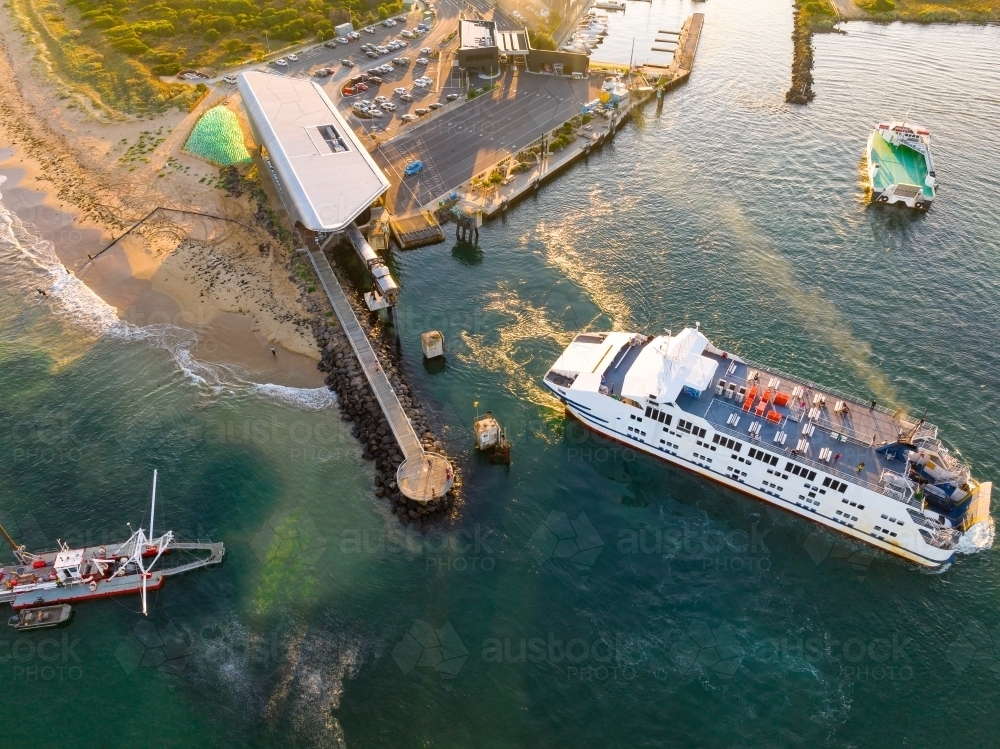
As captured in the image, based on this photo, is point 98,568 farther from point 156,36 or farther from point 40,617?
point 156,36

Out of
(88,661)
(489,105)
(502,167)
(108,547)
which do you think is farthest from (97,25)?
(88,661)

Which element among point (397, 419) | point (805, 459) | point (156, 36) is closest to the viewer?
point (805, 459)

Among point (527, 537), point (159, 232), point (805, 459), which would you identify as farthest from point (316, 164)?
point (805, 459)

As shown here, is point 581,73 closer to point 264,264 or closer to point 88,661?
point 264,264

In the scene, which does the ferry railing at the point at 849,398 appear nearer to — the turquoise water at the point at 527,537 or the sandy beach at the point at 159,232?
the turquoise water at the point at 527,537

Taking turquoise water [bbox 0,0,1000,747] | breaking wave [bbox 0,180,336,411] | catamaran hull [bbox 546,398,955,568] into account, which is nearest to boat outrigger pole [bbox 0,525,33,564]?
turquoise water [bbox 0,0,1000,747]

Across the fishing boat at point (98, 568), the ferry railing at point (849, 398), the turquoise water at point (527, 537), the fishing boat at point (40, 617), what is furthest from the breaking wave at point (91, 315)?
the ferry railing at point (849, 398)
